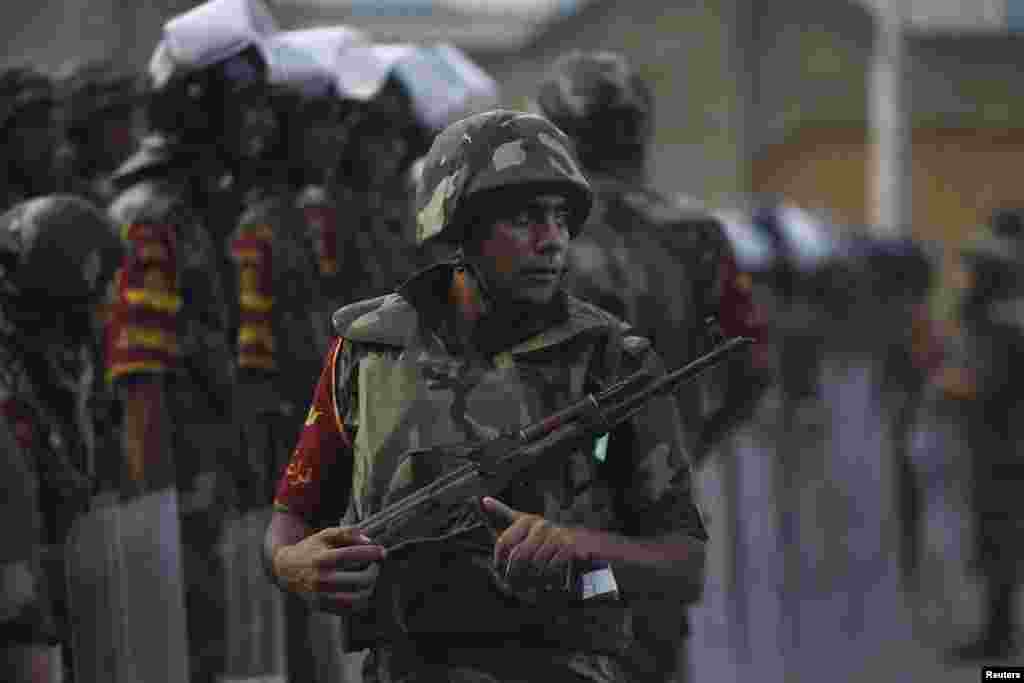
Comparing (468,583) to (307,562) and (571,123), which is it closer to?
(307,562)

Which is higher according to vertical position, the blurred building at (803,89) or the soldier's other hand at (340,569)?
the soldier's other hand at (340,569)

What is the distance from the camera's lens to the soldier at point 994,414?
12891mm

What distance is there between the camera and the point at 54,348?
6.62m

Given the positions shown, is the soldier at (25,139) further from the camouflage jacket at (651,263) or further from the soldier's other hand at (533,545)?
the soldier's other hand at (533,545)

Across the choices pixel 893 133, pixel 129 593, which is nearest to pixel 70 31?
pixel 129 593

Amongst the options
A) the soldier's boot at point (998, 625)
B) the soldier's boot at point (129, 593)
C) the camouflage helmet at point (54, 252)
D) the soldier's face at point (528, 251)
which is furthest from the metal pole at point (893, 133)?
the soldier's face at point (528, 251)

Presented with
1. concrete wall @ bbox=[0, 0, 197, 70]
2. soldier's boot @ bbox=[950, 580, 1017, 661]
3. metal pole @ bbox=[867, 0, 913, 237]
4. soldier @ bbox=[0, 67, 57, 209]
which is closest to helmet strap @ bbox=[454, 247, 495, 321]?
soldier @ bbox=[0, 67, 57, 209]

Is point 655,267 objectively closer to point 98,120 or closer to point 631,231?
point 631,231

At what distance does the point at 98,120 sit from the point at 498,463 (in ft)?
18.7

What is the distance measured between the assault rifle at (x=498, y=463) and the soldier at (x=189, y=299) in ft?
9.21

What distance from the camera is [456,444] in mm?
4664

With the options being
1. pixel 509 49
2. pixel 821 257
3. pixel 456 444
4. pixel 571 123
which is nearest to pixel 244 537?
pixel 571 123

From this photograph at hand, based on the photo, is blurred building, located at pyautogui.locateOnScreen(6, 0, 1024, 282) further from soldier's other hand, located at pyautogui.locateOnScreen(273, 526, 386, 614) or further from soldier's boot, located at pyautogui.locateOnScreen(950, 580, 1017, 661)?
soldier's other hand, located at pyautogui.locateOnScreen(273, 526, 386, 614)

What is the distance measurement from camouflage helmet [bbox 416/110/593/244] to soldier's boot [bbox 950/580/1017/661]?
8.78 meters
